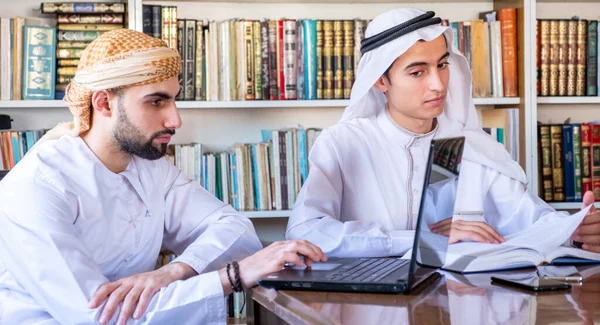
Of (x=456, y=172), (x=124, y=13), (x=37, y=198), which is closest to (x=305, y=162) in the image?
(x=124, y=13)

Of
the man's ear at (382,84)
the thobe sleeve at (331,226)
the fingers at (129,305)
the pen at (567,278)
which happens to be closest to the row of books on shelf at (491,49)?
the man's ear at (382,84)

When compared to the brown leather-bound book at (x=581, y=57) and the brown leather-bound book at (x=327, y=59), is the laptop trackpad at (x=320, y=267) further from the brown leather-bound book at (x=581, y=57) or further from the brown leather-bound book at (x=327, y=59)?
the brown leather-bound book at (x=581, y=57)

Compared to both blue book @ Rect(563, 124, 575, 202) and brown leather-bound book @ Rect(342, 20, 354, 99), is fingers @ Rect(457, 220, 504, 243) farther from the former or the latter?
blue book @ Rect(563, 124, 575, 202)

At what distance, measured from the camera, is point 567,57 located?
3271mm

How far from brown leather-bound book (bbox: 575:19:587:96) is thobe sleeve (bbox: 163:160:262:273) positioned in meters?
1.84

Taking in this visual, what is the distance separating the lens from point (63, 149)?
1.86m

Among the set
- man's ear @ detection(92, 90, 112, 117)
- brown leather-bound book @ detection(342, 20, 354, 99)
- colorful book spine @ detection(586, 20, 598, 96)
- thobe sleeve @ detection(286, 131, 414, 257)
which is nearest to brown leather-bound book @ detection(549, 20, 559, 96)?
colorful book spine @ detection(586, 20, 598, 96)

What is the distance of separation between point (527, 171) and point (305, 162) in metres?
0.88

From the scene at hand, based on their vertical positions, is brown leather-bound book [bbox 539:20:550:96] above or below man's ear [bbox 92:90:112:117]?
above

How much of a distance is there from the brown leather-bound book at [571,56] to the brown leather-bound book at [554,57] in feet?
0.17

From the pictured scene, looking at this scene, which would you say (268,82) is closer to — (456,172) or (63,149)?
(63,149)

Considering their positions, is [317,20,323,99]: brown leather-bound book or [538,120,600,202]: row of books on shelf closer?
[317,20,323,99]: brown leather-bound book

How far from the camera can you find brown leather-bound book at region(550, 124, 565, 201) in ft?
10.7

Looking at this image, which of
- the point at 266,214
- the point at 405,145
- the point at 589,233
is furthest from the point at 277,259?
Result: the point at 266,214
